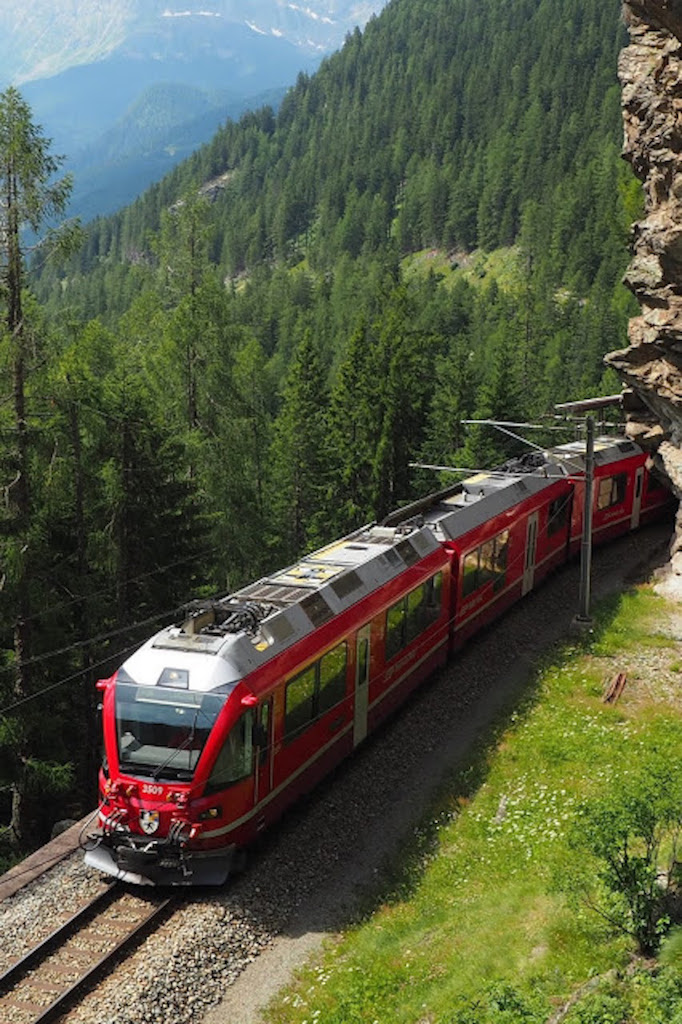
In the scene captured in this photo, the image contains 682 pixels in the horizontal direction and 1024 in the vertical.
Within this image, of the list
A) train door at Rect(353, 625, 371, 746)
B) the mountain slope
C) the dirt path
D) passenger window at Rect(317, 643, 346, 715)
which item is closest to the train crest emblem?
the dirt path

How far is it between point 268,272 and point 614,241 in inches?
2141

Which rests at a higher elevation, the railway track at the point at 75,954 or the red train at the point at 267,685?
the red train at the point at 267,685

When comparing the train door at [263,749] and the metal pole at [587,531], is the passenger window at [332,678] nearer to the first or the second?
the train door at [263,749]

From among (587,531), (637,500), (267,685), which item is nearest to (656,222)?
(587,531)

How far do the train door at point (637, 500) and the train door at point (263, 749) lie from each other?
22.8 metres

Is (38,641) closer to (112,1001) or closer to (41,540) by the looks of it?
(41,540)

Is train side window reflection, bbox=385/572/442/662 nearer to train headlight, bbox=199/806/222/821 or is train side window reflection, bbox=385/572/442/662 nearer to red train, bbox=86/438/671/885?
red train, bbox=86/438/671/885

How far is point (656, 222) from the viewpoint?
74.2 ft

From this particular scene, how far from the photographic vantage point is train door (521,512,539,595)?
2695cm

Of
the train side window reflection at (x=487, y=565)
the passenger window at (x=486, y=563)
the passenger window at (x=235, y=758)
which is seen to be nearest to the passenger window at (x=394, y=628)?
the train side window reflection at (x=487, y=565)

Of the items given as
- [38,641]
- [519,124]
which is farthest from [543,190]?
[38,641]

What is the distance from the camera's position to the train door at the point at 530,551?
27.0 metres

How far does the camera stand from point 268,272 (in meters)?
140

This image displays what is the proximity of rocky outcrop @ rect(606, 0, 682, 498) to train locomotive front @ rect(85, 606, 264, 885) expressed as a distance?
14424 millimetres
